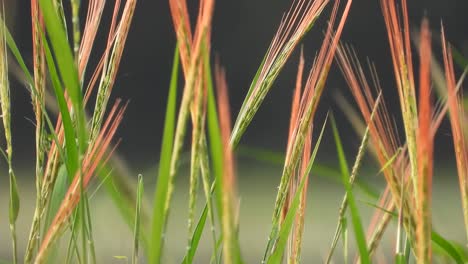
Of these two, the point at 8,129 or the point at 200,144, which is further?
the point at 8,129

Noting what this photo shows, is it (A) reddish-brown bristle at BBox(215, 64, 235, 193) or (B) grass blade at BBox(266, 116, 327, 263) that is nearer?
(A) reddish-brown bristle at BBox(215, 64, 235, 193)

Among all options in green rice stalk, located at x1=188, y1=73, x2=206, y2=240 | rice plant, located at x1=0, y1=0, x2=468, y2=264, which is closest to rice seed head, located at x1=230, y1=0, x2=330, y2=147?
rice plant, located at x1=0, y1=0, x2=468, y2=264

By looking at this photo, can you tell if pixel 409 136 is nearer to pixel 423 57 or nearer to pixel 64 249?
pixel 423 57

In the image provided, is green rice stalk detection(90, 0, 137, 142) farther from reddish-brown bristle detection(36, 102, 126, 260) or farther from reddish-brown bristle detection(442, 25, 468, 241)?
reddish-brown bristle detection(442, 25, 468, 241)

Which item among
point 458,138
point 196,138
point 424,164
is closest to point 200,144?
point 196,138

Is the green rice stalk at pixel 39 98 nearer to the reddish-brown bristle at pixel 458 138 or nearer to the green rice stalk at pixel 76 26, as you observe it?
the green rice stalk at pixel 76 26

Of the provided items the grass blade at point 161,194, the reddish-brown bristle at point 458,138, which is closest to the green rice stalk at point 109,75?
the grass blade at point 161,194

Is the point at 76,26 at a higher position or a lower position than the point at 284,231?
higher

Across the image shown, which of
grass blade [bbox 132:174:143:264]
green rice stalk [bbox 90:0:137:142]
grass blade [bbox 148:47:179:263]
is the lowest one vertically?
grass blade [bbox 132:174:143:264]

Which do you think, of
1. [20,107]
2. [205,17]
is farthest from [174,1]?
[20,107]

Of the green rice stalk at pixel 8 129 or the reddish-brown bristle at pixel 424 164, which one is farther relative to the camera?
the green rice stalk at pixel 8 129

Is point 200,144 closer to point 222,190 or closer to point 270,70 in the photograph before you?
point 222,190
